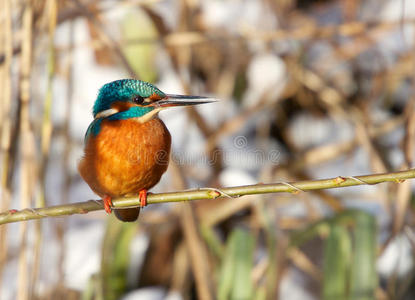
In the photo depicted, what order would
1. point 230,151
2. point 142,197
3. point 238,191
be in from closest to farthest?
point 238,191
point 142,197
point 230,151

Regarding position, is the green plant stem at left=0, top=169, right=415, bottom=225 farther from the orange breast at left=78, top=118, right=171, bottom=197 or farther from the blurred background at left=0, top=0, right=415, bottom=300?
the blurred background at left=0, top=0, right=415, bottom=300

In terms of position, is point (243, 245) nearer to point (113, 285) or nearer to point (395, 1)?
point (113, 285)

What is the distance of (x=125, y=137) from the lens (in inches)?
21.0

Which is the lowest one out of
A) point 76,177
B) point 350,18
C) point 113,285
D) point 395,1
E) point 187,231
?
point 113,285

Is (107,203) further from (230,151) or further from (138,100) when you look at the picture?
(230,151)

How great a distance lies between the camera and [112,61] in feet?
10.1

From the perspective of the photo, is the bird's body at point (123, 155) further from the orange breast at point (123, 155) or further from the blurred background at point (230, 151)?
the blurred background at point (230, 151)

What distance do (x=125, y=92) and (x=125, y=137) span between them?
0.15ft

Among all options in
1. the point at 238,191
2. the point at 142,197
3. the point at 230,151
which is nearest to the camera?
the point at 238,191

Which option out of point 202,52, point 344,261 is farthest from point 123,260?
point 202,52

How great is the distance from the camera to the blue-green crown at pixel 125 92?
1.75 ft

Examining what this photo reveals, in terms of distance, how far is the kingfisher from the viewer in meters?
0.53

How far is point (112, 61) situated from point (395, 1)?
174 centimetres

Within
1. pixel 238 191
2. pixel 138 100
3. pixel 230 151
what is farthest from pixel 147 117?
pixel 230 151
